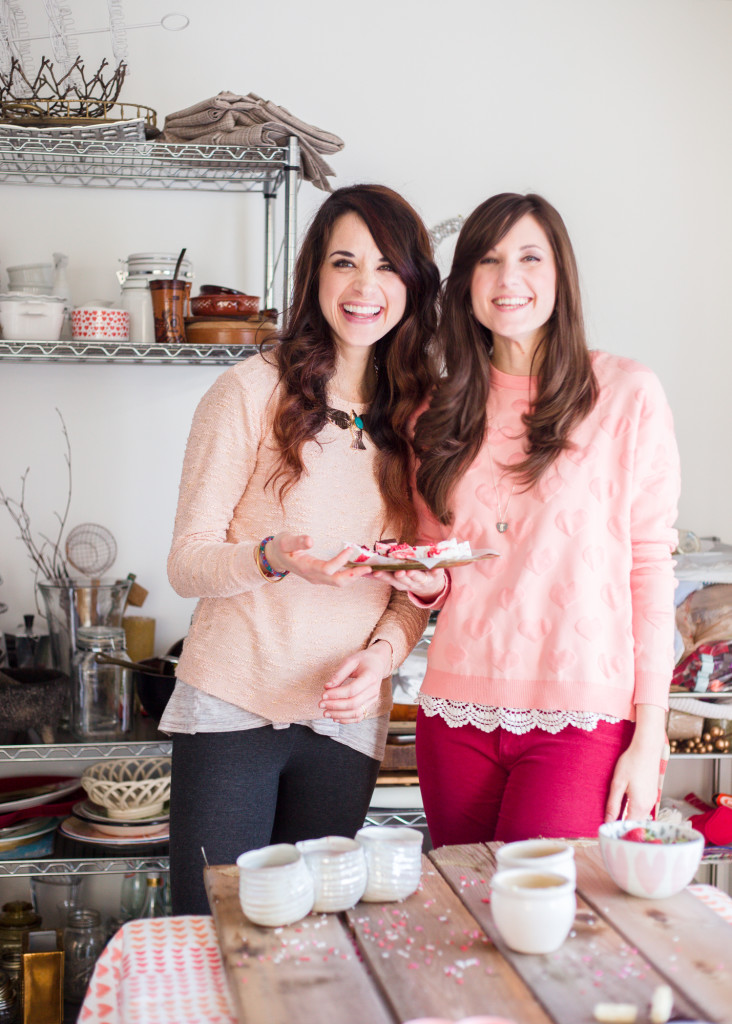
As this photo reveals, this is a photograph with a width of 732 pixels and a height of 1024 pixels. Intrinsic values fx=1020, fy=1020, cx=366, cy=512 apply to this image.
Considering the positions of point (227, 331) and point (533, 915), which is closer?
point (533, 915)

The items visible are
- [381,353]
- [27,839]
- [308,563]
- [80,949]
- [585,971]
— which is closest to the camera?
[585,971]

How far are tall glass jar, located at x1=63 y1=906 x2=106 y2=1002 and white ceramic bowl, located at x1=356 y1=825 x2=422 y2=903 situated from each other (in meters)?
1.53

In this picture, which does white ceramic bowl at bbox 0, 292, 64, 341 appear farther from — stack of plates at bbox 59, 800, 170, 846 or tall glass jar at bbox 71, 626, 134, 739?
stack of plates at bbox 59, 800, 170, 846

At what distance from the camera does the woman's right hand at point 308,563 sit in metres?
1.29

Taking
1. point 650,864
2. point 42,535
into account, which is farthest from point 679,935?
point 42,535

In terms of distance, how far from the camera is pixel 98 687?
7.18ft

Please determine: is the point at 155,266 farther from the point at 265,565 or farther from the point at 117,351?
the point at 265,565

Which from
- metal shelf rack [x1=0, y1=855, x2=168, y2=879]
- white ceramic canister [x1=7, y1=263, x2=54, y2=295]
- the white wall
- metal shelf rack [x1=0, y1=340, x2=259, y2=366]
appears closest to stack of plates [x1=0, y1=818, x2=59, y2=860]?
metal shelf rack [x1=0, y1=855, x2=168, y2=879]

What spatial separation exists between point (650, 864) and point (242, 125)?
173 centimetres

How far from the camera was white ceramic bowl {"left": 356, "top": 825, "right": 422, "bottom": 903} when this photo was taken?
1.00 meters

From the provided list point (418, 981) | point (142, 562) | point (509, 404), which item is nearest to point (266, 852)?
point (418, 981)

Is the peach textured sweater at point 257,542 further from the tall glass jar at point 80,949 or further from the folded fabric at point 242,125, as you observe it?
the tall glass jar at point 80,949

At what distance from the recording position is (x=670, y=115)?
8.39 ft

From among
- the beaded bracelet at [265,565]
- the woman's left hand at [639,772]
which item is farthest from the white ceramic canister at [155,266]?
the woman's left hand at [639,772]
